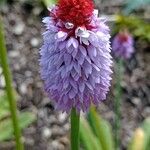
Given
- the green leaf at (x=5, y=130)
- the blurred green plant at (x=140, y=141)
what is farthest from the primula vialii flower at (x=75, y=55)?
the green leaf at (x=5, y=130)

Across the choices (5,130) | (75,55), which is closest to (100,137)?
(5,130)

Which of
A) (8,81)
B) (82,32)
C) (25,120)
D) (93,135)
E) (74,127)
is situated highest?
(82,32)

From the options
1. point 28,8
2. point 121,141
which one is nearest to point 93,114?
point 121,141

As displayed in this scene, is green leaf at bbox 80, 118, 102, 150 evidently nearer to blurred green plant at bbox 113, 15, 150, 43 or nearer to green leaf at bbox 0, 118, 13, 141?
green leaf at bbox 0, 118, 13, 141

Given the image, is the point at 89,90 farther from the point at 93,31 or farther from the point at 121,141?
the point at 121,141

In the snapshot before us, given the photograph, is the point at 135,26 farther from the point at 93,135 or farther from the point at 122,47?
the point at 93,135

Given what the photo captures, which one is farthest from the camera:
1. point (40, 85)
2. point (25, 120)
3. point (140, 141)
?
point (40, 85)

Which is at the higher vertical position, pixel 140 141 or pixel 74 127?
pixel 74 127

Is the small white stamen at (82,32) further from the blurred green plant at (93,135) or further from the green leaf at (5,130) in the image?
the green leaf at (5,130)

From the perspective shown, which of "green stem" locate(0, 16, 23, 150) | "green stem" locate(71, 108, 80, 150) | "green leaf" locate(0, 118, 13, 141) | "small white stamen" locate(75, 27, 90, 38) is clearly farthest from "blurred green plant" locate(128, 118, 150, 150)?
"small white stamen" locate(75, 27, 90, 38)
